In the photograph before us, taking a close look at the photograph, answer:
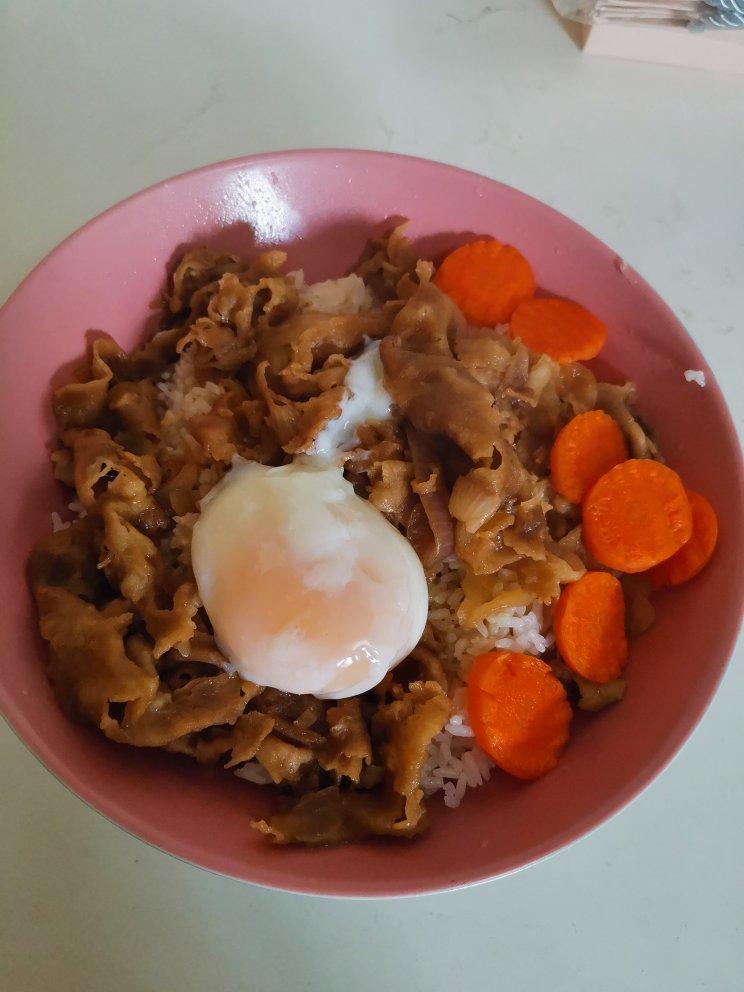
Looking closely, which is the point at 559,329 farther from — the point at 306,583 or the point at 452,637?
the point at 306,583

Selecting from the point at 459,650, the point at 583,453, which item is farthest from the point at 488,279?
the point at 459,650

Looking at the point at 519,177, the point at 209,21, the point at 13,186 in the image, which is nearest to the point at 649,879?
the point at 519,177

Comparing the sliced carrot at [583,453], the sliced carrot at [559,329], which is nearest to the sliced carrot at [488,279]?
the sliced carrot at [559,329]

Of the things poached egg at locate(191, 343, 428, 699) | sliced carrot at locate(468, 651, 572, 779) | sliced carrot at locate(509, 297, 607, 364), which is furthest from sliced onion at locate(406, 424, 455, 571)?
sliced carrot at locate(509, 297, 607, 364)

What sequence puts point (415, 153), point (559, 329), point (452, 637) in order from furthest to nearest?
point (415, 153) → point (559, 329) → point (452, 637)

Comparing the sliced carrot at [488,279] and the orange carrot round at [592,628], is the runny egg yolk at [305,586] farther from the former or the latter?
the sliced carrot at [488,279]

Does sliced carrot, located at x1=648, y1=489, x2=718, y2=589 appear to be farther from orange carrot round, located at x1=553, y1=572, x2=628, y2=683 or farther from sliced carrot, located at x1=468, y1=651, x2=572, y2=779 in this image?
sliced carrot, located at x1=468, y1=651, x2=572, y2=779

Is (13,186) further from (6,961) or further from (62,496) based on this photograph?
(6,961)

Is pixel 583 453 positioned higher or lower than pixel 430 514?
higher
